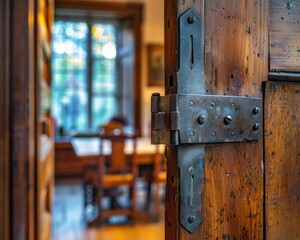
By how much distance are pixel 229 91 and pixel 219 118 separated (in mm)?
63

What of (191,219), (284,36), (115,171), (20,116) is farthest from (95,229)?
(284,36)

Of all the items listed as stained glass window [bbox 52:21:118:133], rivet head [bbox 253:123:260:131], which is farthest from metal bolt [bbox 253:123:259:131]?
stained glass window [bbox 52:21:118:133]

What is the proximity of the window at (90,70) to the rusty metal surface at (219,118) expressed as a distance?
200 inches

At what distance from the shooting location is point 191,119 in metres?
0.62

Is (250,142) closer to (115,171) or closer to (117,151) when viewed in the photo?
(117,151)

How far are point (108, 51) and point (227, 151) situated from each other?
225 inches

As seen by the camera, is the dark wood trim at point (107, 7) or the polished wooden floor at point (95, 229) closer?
the polished wooden floor at point (95, 229)

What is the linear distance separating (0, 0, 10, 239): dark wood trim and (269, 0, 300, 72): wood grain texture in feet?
2.94

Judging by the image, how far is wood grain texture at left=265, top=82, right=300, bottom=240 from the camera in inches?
27.6

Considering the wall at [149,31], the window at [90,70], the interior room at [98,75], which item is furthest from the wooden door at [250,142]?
the window at [90,70]

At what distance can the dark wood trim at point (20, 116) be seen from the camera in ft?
3.88

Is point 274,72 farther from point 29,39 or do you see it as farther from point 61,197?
point 61,197

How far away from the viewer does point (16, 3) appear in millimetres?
1175

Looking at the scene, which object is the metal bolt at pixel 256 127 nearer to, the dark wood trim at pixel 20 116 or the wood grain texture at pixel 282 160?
the wood grain texture at pixel 282 160
